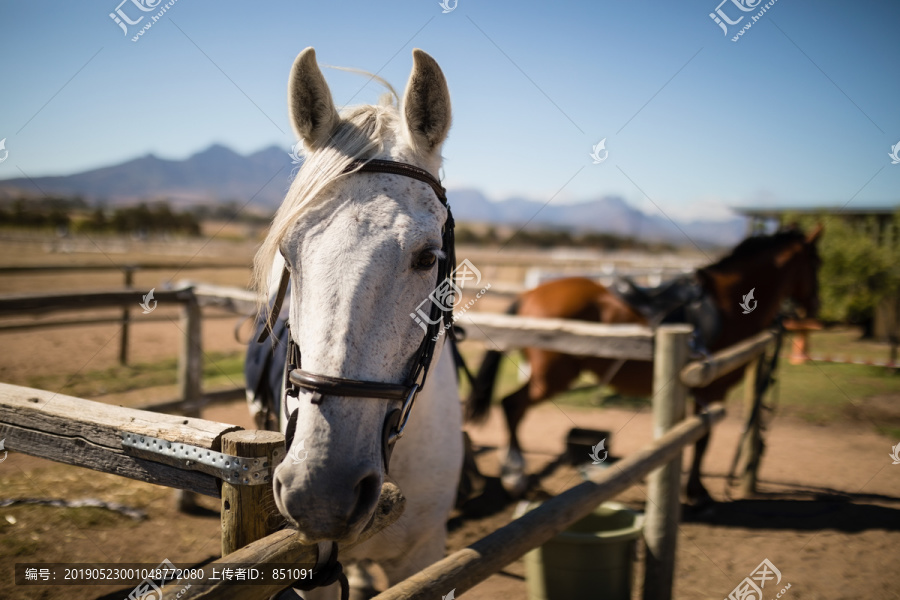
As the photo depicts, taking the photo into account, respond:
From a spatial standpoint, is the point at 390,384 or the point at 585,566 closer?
the point at 390,384

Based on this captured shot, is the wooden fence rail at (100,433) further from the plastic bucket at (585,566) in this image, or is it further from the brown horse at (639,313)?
the brown horse at (639,313)

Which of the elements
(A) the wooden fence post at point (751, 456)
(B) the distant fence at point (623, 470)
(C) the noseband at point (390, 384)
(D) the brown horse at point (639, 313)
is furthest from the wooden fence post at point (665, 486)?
(A) the wooden fence post at point (751, 456)

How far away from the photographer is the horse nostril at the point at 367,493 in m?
1.21

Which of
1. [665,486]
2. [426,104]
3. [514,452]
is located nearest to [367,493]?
[426,104]

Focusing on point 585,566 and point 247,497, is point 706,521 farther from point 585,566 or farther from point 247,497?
point 247,497

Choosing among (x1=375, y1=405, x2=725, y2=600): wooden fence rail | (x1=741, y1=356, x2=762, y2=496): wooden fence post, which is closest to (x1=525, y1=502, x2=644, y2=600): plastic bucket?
(x1=375, y1=405, x2=725, y2=600): wooden fence rail

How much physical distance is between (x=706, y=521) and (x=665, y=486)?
198cm

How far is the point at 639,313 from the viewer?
5.14m

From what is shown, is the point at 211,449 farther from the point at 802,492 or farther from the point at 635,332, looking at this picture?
the point at 802,492

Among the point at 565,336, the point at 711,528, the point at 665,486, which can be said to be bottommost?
the point at 711,528

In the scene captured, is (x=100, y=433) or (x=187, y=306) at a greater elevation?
(x=187, y=306)

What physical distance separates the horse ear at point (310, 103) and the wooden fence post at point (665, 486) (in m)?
2.29

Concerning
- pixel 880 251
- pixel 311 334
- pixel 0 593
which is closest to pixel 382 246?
pixel 311 334

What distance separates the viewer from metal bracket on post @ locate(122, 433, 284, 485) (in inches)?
46.9
